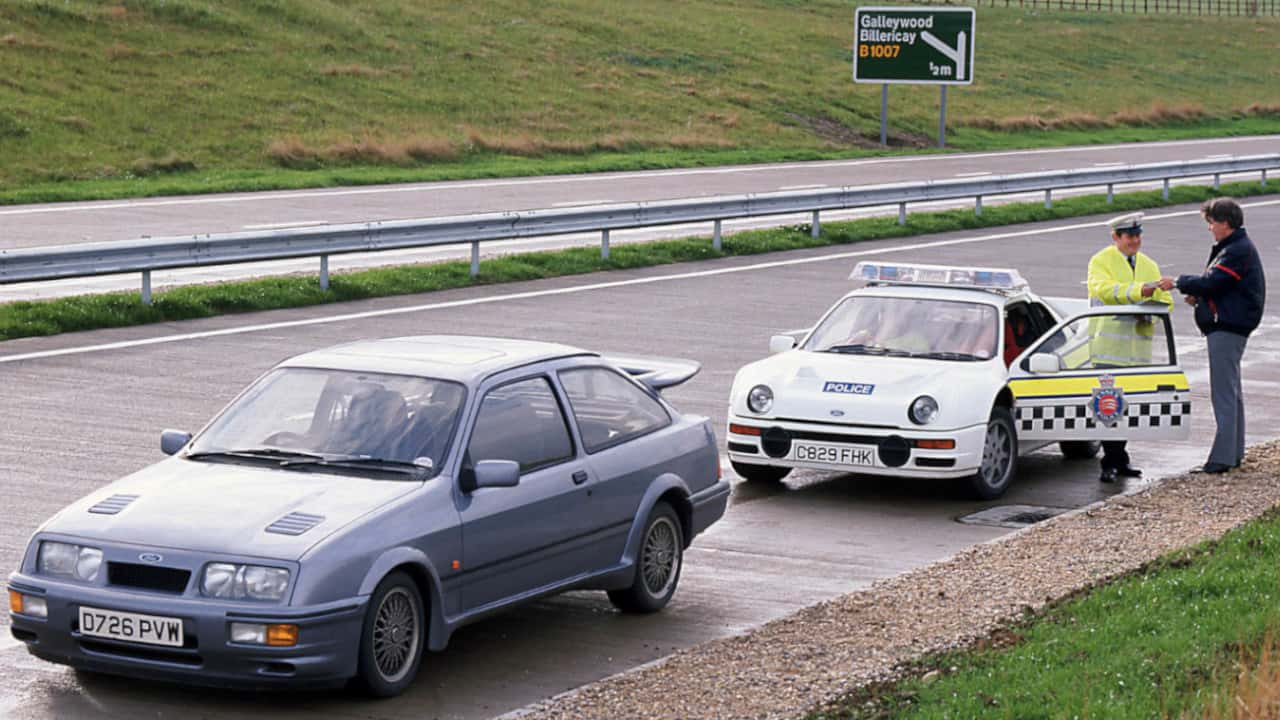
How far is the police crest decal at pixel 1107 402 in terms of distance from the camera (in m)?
13.0

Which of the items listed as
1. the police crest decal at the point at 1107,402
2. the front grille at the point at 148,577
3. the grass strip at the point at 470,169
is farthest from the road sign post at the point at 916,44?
the front grille at the point at 148,577

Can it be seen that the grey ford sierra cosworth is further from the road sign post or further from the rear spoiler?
the road sign post

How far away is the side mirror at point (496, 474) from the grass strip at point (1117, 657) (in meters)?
1.72

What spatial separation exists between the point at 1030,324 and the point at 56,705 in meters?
8.22

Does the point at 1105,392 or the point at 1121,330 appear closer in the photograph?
the point at 1105,392

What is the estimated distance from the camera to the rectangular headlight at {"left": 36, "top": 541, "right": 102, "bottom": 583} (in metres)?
7.50

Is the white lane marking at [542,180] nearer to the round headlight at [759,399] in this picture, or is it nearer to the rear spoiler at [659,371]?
the round headlight at [759,399]

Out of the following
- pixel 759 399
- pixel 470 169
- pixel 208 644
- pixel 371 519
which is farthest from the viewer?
pixel 470 169

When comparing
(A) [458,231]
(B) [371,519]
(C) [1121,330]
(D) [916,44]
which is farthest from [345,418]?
(D) [916,44]

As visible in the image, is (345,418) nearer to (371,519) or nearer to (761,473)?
(371,519)

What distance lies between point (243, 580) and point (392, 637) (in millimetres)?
699

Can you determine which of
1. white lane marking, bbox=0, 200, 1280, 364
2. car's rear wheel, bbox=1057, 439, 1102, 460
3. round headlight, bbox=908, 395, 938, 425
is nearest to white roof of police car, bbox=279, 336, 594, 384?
round headlight, bbox=908, 395, 938, 425

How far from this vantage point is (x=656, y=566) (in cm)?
941

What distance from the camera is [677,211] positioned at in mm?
28812
